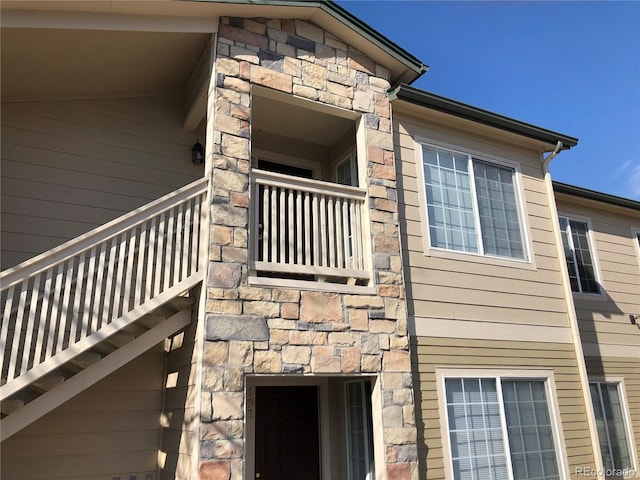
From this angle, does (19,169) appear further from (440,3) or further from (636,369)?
(636,369)

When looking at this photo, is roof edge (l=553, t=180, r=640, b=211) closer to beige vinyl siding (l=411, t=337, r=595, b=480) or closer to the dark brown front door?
beige vinyl siding (l=411, t=337, r=595, b=480)

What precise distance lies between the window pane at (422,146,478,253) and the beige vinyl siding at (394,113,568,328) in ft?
0.55

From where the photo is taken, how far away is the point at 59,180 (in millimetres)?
5594

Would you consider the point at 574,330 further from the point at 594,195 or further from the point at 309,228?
the point at 309,228

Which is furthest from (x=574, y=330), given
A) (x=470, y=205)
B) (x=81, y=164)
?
(x=81, y=164)

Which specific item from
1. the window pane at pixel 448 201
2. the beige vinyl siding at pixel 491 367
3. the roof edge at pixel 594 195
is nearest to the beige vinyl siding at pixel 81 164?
the window pane at pixel 448 201

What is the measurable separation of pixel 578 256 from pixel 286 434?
6.14m

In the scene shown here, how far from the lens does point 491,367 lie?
6.14m

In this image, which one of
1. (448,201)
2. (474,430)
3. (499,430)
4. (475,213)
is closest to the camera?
(474,430)

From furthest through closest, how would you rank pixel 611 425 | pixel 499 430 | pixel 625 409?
1. pixel 625 409
2. pixel 611 425
3. pixel 499 430

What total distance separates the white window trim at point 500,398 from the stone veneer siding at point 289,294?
0.54m

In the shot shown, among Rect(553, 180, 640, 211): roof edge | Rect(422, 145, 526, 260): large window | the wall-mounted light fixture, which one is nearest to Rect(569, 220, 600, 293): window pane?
Rect(553, 180, 640, 211): roof edge

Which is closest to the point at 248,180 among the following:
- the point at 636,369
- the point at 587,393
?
the point at 587,393

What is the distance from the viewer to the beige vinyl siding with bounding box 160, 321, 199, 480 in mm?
4426
